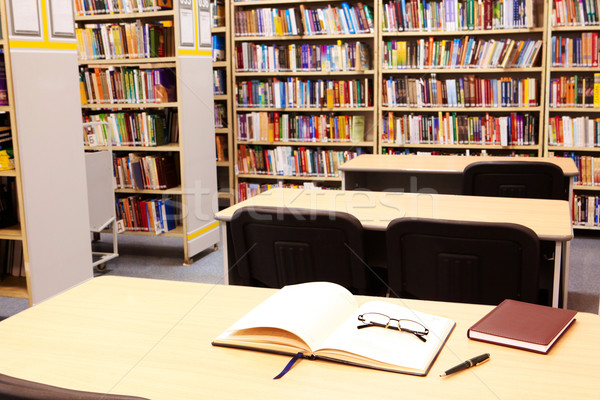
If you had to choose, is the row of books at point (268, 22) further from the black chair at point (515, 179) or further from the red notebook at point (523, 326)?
the red notebook at point (523, 326)

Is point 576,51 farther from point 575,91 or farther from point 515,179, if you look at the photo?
point 515,179

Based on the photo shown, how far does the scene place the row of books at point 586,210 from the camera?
5.07 m

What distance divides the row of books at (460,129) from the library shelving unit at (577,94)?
Result: 0.67 ft

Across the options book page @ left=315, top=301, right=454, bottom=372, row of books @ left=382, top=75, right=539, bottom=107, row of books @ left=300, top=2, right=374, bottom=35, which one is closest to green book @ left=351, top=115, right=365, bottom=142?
row of books @ left=382, top=75, right=539, bottom=107

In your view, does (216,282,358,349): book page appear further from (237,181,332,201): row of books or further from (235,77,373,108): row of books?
(237,181,332,201): row of books

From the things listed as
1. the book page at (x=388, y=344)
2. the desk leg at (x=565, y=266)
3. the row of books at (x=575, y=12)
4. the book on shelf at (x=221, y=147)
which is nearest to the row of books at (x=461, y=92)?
the row of books at (x=575, y=12)

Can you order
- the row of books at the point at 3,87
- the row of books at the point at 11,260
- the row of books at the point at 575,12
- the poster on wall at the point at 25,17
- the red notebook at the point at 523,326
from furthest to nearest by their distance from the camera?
the row of books at the point at 575,12 < the row of books at the point at 11,260 < the row of books at the point at 3,87 < the poster on wall at the point at 25,17 < the red notebook at the point at 523,326

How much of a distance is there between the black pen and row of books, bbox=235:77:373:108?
4494mm

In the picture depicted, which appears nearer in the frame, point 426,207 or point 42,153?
point 426,207

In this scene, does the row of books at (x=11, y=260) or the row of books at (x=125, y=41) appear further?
the row of books at (x=125, y=41)

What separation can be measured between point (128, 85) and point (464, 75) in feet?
9.54

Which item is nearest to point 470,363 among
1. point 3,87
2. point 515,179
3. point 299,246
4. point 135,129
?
point 299,246

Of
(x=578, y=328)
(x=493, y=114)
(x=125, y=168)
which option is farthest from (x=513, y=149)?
(x=578, y=328)

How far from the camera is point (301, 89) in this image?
5582mm
